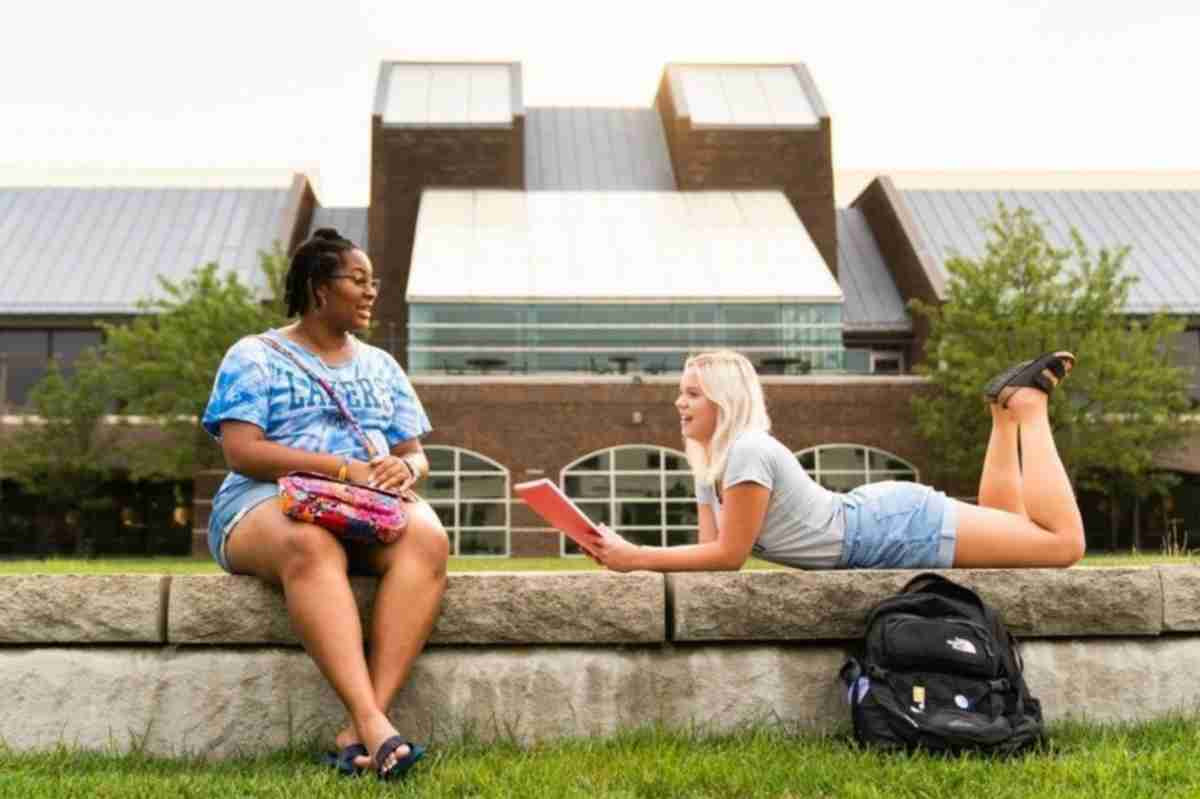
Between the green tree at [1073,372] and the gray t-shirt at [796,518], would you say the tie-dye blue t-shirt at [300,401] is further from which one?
the green tree at [1073,372]

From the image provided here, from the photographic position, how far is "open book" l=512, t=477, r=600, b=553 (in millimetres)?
4711

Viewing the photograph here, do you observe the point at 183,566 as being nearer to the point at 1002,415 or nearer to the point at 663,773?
the point at 1002,415

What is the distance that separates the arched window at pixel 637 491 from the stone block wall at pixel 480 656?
24920mm

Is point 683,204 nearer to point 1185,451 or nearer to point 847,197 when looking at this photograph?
point 847,197

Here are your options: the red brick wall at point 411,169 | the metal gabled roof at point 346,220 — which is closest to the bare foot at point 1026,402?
the red brick wall at point 411,169

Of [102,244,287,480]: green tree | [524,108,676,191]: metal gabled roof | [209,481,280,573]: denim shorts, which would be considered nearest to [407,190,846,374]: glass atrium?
[102,244,287,480]: green tree

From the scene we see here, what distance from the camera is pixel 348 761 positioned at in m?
3.85

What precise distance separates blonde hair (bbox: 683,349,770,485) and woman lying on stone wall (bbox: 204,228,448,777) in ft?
3.57

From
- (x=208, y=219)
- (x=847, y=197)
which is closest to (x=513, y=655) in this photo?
(x=208, y=219)

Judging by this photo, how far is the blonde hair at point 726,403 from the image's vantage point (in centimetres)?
483

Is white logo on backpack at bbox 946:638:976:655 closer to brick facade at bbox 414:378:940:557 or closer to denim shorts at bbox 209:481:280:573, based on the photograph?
denim shorts at bbox 209:481:280:573

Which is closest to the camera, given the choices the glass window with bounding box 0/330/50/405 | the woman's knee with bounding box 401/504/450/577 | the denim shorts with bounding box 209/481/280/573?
the woman's knee with bounding box 401/504/450/577

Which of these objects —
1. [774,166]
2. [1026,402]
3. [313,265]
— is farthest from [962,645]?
[774,166]

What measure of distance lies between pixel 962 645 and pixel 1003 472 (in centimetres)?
134
